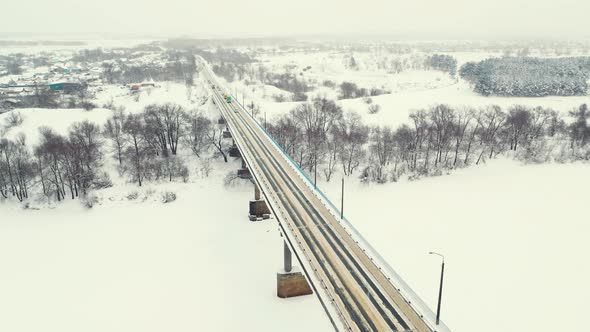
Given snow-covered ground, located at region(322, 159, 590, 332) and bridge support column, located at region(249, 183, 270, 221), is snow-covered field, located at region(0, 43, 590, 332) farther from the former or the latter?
bridge support column, located at region(249, 183, 270, 221)

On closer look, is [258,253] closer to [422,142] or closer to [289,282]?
[289,282]

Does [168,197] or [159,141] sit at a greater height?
[159,141]

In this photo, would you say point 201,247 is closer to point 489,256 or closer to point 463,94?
point 489,256

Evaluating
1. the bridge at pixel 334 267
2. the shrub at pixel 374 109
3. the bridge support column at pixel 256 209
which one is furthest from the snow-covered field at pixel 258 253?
the shrub at pixel 374 109

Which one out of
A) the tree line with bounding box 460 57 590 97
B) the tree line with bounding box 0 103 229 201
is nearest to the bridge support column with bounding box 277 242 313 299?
the tree line with bounding box 0 103 229 201

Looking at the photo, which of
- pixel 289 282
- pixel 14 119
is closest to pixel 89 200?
pixel 289 282

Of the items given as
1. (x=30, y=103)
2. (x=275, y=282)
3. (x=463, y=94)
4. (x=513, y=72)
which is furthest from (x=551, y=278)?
(x=30, y=103)
